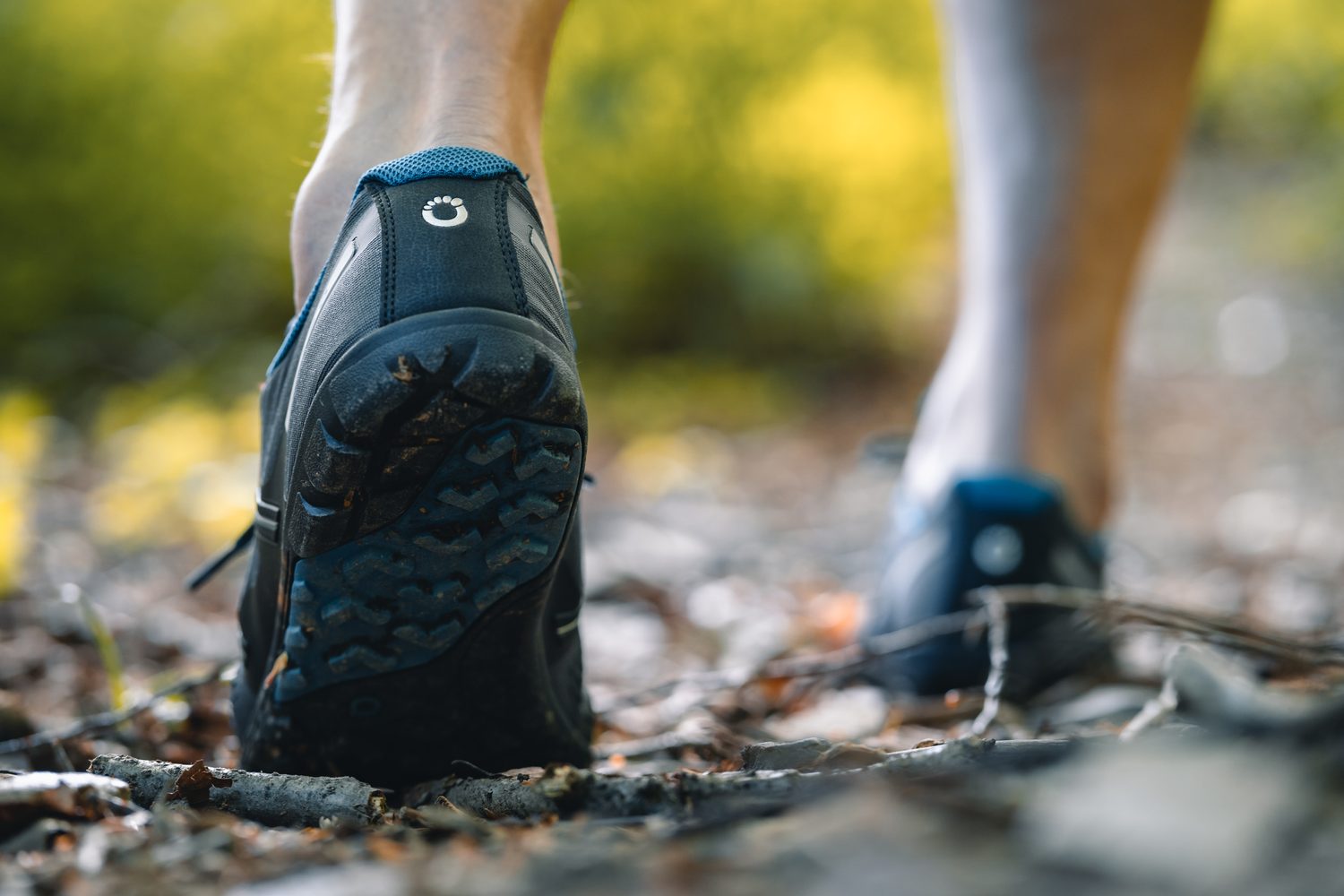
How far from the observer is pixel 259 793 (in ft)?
2.13

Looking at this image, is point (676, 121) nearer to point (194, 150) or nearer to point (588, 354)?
point (588, 354)

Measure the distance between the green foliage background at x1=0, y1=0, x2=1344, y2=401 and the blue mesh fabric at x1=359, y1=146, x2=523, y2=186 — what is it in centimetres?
239

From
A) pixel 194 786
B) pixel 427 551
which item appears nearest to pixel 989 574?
pixel 427 551

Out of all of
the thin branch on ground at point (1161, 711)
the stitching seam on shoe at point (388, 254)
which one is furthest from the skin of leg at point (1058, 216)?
the stitching seam on shoe at point (388, 254)

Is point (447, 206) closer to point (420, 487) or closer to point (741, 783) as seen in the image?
point (420, 487)

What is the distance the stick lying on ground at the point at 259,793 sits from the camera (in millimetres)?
634

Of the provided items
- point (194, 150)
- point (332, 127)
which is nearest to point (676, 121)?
point (194, 150)

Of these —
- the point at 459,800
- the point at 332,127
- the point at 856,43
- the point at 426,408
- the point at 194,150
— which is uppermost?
the point at 856,43

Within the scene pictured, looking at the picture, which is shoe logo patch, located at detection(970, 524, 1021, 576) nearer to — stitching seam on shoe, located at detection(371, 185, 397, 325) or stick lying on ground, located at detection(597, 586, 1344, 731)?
stick lying on ground, located at detection(597, 586, 1344, 731)

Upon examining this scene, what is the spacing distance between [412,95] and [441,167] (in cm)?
10

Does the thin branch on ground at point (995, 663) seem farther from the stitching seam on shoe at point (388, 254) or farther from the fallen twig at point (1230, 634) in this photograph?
the stitching seam on shoe at point (388, 254)

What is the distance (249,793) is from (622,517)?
68.2 inches

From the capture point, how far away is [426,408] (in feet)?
2.06

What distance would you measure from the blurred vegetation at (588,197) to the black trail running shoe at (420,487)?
1833 mm
